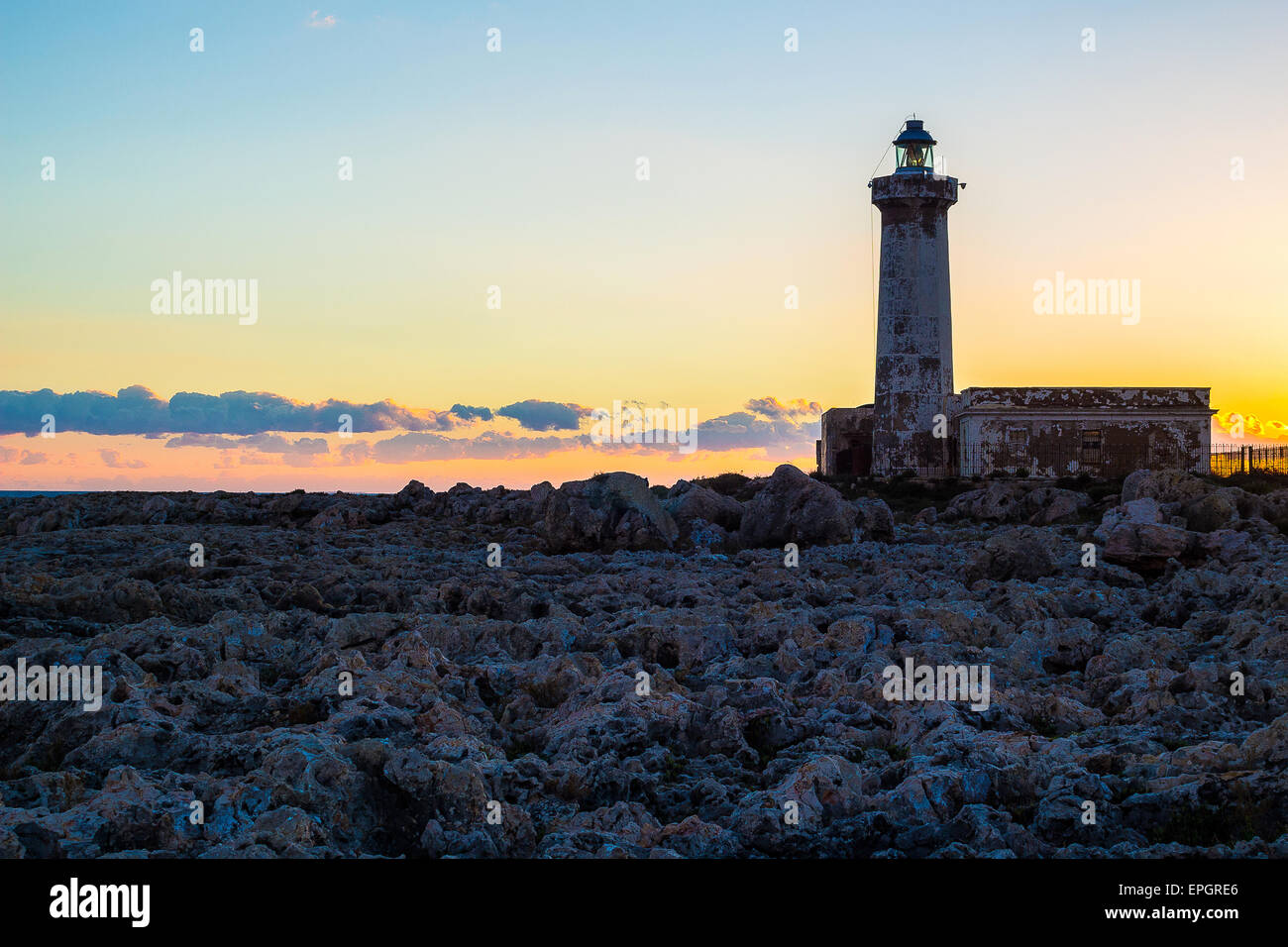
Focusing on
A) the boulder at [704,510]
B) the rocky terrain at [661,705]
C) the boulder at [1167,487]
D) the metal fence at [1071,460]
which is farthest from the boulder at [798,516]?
the metal fence at [1071,460]

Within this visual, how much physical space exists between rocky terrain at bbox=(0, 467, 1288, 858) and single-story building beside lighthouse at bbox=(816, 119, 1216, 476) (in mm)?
16456

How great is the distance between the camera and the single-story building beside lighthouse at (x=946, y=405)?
3519 cm

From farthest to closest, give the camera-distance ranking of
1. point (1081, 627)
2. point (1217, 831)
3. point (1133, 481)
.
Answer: point (1133, 481)
point (1081, 627)
point (1217, 831)

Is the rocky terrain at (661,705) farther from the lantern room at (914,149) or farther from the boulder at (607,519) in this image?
the lantern room at (914,149)

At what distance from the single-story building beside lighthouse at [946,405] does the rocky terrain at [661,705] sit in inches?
648

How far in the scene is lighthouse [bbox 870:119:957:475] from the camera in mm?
36625

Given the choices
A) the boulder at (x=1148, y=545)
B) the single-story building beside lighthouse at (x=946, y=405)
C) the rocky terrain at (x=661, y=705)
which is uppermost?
the single-story building beside lighthouse at (x=946, y=405)

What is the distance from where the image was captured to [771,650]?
38.4 feet

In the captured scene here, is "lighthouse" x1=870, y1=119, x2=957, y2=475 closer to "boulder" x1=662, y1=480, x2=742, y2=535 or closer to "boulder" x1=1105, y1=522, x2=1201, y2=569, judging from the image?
"boulder" x1=662, y1=480, x2=742, y2=535

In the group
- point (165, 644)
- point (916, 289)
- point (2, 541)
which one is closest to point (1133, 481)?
point (916, 289)

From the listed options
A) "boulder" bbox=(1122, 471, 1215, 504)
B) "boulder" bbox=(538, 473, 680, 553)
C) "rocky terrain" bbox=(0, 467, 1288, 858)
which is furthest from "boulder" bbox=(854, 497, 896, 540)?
"boulder" bbox=(1122, 471, 1215, 504)

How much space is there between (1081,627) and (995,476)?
23.1 meters
